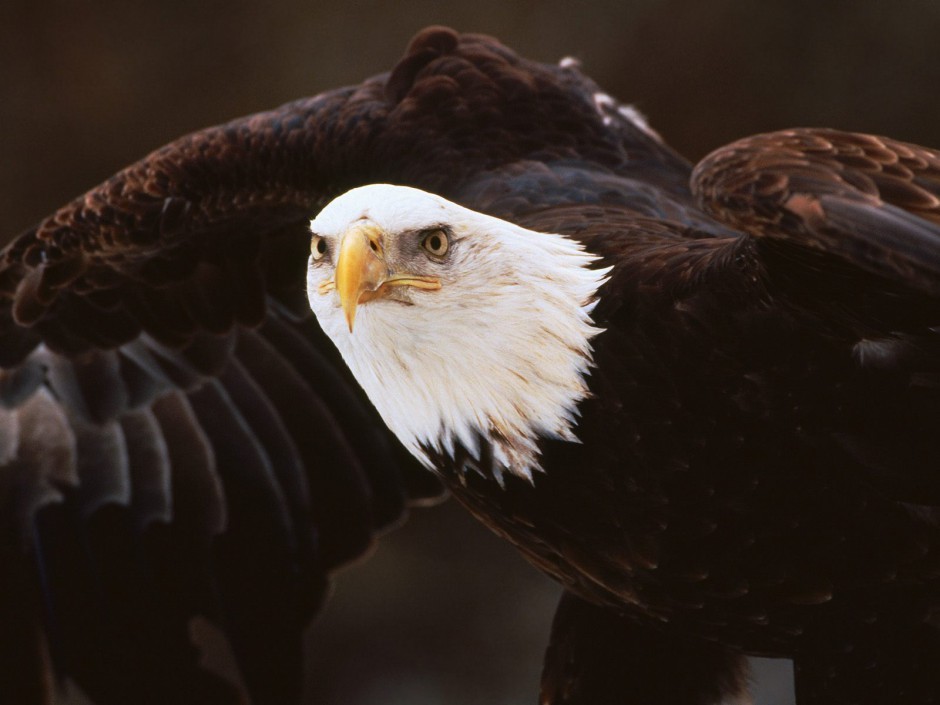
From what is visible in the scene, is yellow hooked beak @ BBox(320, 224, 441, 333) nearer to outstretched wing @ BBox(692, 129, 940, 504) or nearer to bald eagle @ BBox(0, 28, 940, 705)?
bald eagle @ BBox(0, 28, 940, 705)

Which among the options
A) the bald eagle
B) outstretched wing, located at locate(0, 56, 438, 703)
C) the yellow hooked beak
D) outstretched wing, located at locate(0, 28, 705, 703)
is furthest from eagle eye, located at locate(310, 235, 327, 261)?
outstretched wing, located at locate(0, 56, 438, 703)

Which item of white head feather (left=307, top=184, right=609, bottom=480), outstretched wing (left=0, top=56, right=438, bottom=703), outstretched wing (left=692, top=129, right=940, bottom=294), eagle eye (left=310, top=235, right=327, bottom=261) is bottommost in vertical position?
outstretched wing (left=0, top=56, right=438, bottom=703)

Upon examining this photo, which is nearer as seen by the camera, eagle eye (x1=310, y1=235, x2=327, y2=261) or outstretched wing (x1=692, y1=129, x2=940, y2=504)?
outstretched wing (x1=692, y1=129, x2=940, y2=504)

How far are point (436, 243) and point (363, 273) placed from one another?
156 mm

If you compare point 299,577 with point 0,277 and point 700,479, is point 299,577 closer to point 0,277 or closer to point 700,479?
point 0,277

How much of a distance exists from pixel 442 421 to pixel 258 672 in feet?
5.43

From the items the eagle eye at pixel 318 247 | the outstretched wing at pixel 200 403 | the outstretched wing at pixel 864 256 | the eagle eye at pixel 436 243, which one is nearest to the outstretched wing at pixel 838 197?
the outstretched wing at pixel 864 256

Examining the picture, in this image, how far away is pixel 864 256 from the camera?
5.79 ft

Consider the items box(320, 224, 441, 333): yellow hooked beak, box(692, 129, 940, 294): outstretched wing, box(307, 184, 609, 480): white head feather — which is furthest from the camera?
box(307, 184, 609, 480): white head feather

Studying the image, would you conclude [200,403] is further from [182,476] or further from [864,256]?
[864,256]

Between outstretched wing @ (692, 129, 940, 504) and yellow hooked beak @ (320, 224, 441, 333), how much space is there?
0.49 meters

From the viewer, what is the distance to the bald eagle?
6.90 feet

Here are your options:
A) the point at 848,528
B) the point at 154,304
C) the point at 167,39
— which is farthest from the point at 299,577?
the point at 167,39

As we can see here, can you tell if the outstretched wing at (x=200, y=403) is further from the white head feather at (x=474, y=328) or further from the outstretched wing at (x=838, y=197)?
the outstretched wing at (x=838, y=197)
